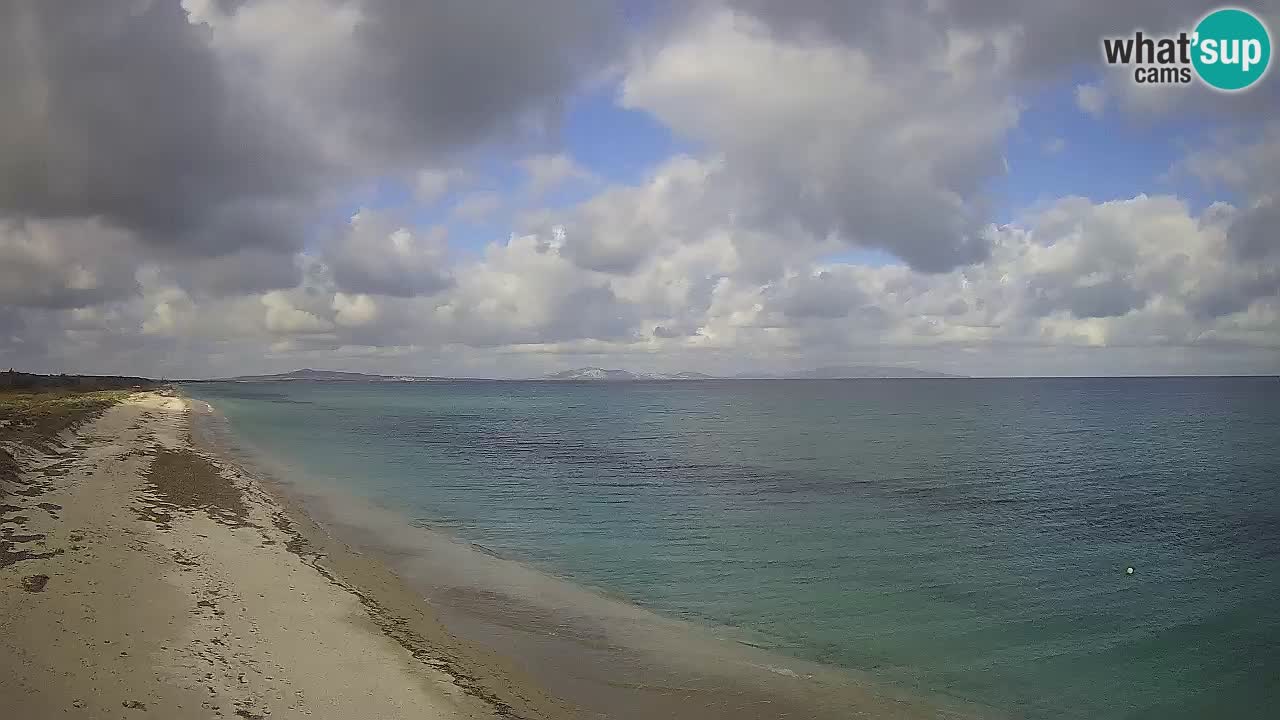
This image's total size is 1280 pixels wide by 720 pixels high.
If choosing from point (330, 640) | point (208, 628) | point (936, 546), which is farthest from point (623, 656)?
point (936, 546)

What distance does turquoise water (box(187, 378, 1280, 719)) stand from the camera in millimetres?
16734

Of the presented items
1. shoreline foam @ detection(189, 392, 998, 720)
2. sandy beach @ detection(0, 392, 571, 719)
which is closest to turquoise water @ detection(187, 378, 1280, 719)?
shoreline foam @ detection(189, 392, 998, 720)

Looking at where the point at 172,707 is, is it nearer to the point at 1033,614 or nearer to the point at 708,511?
the point at 1033,614

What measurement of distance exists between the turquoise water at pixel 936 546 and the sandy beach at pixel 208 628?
7.08 meters

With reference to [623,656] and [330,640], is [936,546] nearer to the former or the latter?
[623,656]

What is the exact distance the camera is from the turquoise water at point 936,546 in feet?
54.9

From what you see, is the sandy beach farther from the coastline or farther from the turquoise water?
the turquoise water

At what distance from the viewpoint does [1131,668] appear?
1677 cm

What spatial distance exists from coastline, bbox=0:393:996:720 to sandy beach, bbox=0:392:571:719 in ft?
0.16

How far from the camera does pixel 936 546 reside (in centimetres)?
2780

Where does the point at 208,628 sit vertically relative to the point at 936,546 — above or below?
above

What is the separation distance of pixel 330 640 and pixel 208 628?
241 centimetres

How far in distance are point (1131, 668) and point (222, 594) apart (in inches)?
854

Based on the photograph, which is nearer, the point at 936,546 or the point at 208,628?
the point at 208,628
